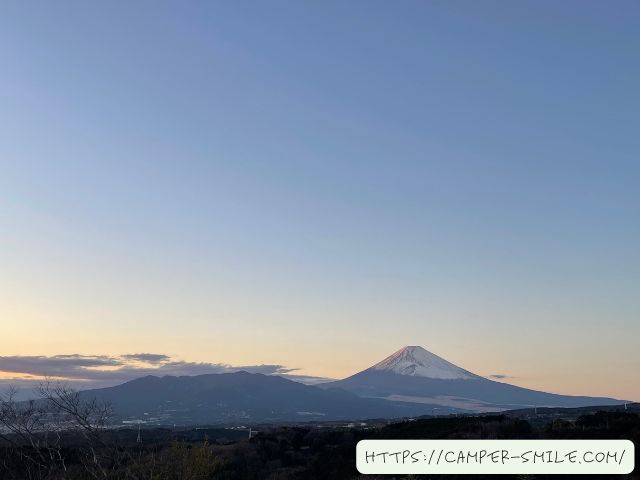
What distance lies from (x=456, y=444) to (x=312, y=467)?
26176 millimetres

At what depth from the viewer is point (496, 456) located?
16.1 meters

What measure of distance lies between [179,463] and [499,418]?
23.1 meters

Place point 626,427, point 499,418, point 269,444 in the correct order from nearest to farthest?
point 626,427 < point 499,418 < point 269,444

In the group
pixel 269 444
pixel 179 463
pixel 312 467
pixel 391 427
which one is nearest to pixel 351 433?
pixel 391 427

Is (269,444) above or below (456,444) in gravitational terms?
below

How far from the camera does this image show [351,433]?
176 ft

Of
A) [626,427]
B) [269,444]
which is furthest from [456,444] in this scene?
[269,444]

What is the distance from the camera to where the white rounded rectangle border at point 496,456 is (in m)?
15.8

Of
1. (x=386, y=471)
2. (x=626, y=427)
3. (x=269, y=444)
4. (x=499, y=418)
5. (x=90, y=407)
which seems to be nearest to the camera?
(x=386, y=471)

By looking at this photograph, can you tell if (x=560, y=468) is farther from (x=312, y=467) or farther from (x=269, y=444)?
(x=269, y=444)

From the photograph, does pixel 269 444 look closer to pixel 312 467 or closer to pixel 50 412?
pixel 312 467

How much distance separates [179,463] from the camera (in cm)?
3925

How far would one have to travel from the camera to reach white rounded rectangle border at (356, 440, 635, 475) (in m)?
15.8

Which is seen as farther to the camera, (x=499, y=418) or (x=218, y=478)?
(x=499, y=418)
